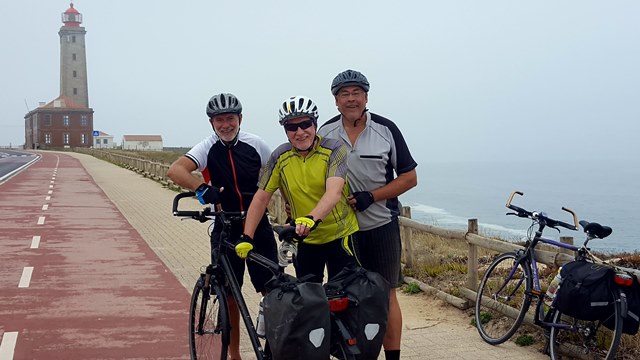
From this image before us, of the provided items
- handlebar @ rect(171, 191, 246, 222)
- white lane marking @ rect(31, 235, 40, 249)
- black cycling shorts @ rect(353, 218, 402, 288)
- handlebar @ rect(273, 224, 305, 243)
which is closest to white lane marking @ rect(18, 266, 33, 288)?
white lane marking @ rect(31, 235, 40, 249)

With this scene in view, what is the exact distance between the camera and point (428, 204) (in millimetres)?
61281

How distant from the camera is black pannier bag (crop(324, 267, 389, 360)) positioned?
4.12m

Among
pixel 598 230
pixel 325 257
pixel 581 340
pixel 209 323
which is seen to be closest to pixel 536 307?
pixel 581 340

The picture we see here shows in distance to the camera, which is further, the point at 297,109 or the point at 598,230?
the point at 598,230

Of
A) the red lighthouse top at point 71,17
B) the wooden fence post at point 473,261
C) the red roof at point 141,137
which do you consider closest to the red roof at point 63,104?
the red lighthouse top at point 71,17

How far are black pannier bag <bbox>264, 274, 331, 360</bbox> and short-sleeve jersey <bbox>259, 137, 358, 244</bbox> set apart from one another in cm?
85

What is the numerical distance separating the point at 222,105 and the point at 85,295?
4.63m

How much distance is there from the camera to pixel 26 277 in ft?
33.1

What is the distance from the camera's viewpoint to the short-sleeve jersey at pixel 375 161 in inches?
205

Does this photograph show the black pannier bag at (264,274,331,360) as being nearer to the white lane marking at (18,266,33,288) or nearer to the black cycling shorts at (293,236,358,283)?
the black cycling shorts at (293,236,358,283)

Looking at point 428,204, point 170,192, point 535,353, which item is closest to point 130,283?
point 535,353

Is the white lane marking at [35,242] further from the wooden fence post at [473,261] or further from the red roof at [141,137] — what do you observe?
the red roof at [141,137]

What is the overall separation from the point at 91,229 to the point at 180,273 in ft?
19.8

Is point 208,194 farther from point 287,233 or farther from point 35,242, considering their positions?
point 35,242
